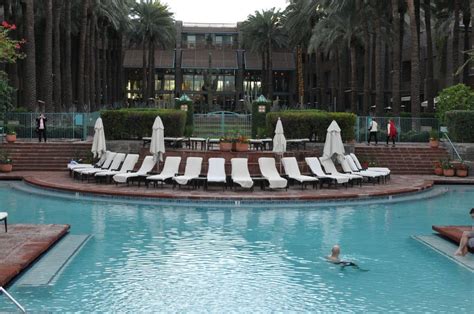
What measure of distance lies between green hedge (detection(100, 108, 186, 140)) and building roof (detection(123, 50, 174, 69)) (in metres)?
53.8

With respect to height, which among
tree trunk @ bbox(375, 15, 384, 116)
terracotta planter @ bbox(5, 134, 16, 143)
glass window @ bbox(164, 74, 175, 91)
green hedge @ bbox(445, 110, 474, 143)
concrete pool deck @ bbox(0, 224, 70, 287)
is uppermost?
glass window @ bbox(164, 74, 175, 91)

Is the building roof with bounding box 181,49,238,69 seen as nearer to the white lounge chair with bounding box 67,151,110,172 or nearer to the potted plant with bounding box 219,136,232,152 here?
the white lounge chair with bounding box 67,151,110,172

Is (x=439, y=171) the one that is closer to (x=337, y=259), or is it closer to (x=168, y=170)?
(x=168, y=170)

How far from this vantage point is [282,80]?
8506 cm

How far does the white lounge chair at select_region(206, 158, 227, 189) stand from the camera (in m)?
20.0

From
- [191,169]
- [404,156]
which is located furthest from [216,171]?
[404,156]

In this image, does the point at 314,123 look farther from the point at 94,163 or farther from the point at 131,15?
the point at 131,15

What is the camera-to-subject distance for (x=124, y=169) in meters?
22.1

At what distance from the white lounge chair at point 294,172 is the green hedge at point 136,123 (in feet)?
23.5

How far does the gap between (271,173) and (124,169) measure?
504 cm

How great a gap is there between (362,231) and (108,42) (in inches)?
2498

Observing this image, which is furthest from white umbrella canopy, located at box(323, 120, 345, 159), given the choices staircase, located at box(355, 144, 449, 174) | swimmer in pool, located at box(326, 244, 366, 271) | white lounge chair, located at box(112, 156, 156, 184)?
swimmer in pool, located at box(326, 244, 366, 271)

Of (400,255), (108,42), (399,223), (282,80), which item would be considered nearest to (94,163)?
(399,223)

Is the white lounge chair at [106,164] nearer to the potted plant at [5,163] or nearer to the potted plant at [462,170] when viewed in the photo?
the potted plant at [5,163]
